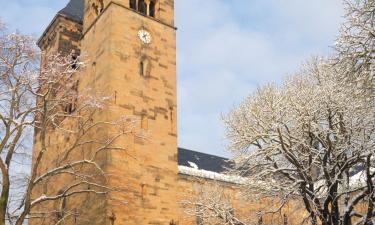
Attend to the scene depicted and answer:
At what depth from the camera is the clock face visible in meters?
24.6

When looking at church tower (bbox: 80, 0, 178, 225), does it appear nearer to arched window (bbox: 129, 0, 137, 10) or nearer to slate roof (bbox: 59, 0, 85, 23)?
arched window (bbox: 129, 0, 137, 10)

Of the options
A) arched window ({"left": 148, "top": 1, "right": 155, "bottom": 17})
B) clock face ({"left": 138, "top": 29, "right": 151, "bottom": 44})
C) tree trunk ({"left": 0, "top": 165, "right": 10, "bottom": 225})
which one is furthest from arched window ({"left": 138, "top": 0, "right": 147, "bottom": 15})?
tree trunk ({"left": 0, "top": 165, "right": 10, "bottom": 225})

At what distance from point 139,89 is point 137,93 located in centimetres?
26

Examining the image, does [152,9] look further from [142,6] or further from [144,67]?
[144,67]

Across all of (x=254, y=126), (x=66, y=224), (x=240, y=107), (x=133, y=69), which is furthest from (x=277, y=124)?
(x=66, y=224)

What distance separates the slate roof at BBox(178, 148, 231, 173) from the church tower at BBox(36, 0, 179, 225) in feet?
20.2

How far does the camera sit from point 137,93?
23.1m

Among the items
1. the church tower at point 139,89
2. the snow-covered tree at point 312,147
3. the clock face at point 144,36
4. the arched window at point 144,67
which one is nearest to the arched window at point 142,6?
the church tower at point 139,89

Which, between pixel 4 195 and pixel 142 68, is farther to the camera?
pixel 142 68

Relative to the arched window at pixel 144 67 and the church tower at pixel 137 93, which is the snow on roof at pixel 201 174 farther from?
the arched window at pixel 144 67

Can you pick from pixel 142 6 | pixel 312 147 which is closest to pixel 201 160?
pixel 142 6

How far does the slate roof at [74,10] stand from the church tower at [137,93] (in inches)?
64.3

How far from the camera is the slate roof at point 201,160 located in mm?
30328

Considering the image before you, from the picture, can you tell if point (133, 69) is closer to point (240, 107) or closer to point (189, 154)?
point (240, 107)
